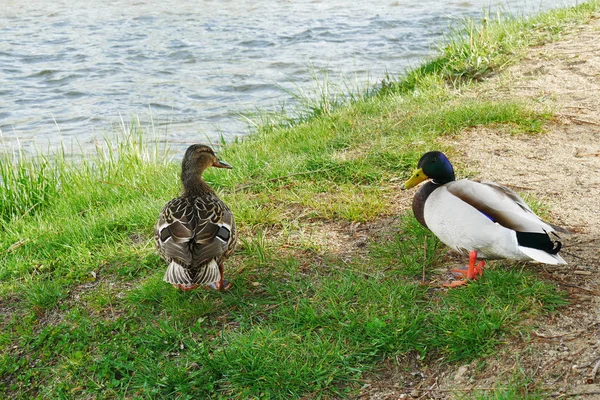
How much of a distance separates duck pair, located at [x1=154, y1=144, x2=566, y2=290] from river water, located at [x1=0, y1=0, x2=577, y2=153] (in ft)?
14.9

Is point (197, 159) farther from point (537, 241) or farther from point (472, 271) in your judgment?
point (537, 241)

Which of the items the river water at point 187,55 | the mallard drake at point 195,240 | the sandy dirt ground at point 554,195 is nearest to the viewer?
the sandy dirt ground at point 554,195

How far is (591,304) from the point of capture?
132 inches

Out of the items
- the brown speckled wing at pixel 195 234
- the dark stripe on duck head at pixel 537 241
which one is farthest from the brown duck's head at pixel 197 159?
the dark stripe on duck head at pixel 537 241

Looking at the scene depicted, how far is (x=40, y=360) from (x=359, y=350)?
1594 mm

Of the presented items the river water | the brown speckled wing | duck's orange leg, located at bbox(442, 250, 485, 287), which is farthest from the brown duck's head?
the river water

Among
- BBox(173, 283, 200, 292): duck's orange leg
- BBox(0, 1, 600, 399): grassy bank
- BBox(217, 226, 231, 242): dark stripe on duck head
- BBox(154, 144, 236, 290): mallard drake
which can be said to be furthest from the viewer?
BBox(173, 283, 200, 292): duck's orange leg

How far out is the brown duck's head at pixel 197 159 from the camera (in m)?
4.39

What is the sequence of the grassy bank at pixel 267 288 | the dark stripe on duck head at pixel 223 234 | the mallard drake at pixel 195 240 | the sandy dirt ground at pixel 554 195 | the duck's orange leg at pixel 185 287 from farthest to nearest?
the duck's orange leg at pixel 185 287
the dark stripe on duck head at pixel 223 234
the mallard drake at pixel 195 240
the grassy bank at pixel 267 288
the sandy dirt ground at pixel 554 195

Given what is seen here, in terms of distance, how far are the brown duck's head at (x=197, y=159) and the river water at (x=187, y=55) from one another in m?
3.68

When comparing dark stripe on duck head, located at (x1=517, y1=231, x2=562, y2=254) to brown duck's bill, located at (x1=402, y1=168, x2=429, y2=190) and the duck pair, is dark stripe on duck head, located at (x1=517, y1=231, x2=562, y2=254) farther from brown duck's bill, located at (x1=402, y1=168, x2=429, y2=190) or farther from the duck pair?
brown duck's bill, located at (x1=402, y1=168, x2=429, y2=190)

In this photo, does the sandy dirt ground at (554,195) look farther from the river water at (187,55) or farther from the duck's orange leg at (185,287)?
the river water at (187,55)

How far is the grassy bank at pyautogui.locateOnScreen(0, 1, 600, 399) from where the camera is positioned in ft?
10.7

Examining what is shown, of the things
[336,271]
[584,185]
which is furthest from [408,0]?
[336,271]
